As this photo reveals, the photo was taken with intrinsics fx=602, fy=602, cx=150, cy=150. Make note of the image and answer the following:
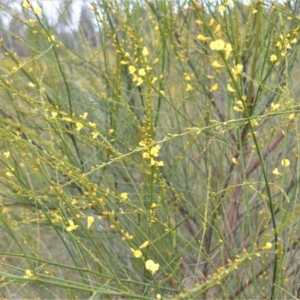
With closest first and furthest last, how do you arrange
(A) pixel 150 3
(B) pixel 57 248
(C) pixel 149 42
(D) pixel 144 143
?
(D) pixel 144 143 → (A) pixel 150 3 → (C) pixel 149 42 → (B) pixel 57 248

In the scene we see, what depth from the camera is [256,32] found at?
2.86m

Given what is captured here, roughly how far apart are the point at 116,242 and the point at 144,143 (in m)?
1.59

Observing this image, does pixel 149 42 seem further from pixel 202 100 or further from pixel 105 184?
pixel 105 184

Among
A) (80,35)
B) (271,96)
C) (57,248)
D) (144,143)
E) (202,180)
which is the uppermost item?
(80,35)

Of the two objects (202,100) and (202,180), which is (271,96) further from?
(202,180)

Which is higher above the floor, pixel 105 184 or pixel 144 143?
pixel 144 143

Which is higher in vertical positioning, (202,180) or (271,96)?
(271,96)

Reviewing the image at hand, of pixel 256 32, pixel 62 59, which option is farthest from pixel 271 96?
pixel 62 59

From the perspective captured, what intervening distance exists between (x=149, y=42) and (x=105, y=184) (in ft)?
3.61

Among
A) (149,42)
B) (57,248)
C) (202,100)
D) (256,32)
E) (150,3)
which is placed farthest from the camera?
(57,248)

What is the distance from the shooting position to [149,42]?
378 cm

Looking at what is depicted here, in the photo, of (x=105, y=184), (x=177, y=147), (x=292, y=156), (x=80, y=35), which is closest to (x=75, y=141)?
(x=105, y=184)

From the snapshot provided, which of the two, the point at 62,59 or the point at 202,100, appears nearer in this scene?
the point at 202,100

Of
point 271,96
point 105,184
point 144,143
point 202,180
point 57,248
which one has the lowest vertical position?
point 57,248
